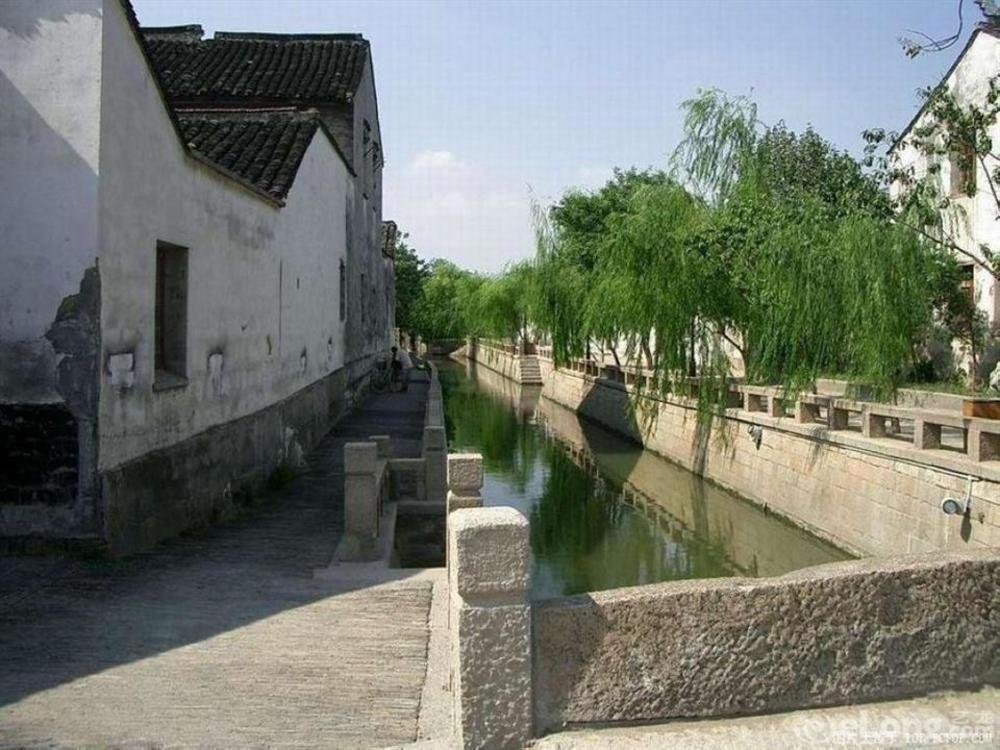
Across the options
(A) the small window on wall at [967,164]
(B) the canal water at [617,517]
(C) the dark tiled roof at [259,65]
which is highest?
(C) the dark tiled roof at [259,65]

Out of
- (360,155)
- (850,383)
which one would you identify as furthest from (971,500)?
(360,155)

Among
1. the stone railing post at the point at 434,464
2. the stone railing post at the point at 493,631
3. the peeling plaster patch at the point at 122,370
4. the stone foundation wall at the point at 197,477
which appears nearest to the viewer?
the stone railing post at the point at 493,631

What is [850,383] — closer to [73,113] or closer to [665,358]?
[665,358]

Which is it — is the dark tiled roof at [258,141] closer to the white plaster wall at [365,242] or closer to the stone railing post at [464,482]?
the stone railing post at [464,482]

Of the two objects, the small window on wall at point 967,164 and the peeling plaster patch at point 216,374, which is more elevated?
the small window on wall at point 967,164

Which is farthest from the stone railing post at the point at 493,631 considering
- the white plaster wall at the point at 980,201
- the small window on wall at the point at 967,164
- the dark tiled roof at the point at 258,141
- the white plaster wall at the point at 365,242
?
the white plaster wall at the point at 365,242

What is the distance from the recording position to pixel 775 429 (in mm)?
13836

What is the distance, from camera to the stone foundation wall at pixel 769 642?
3.06 m

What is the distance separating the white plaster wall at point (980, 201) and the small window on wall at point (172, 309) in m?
12.7

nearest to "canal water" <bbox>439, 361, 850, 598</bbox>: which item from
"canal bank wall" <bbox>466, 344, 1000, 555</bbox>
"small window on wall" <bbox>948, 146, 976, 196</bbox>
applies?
"canal bank wall" <bbox>466, 344, 1000, 555</bbox>

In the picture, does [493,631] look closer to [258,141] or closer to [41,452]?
[41,452]

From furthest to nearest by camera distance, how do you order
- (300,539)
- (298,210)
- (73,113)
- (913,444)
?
(298,210), (913,444), (300,539), (73,113)

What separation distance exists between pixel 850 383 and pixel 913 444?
281 centimetres

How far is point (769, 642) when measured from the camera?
3146 millimetres
